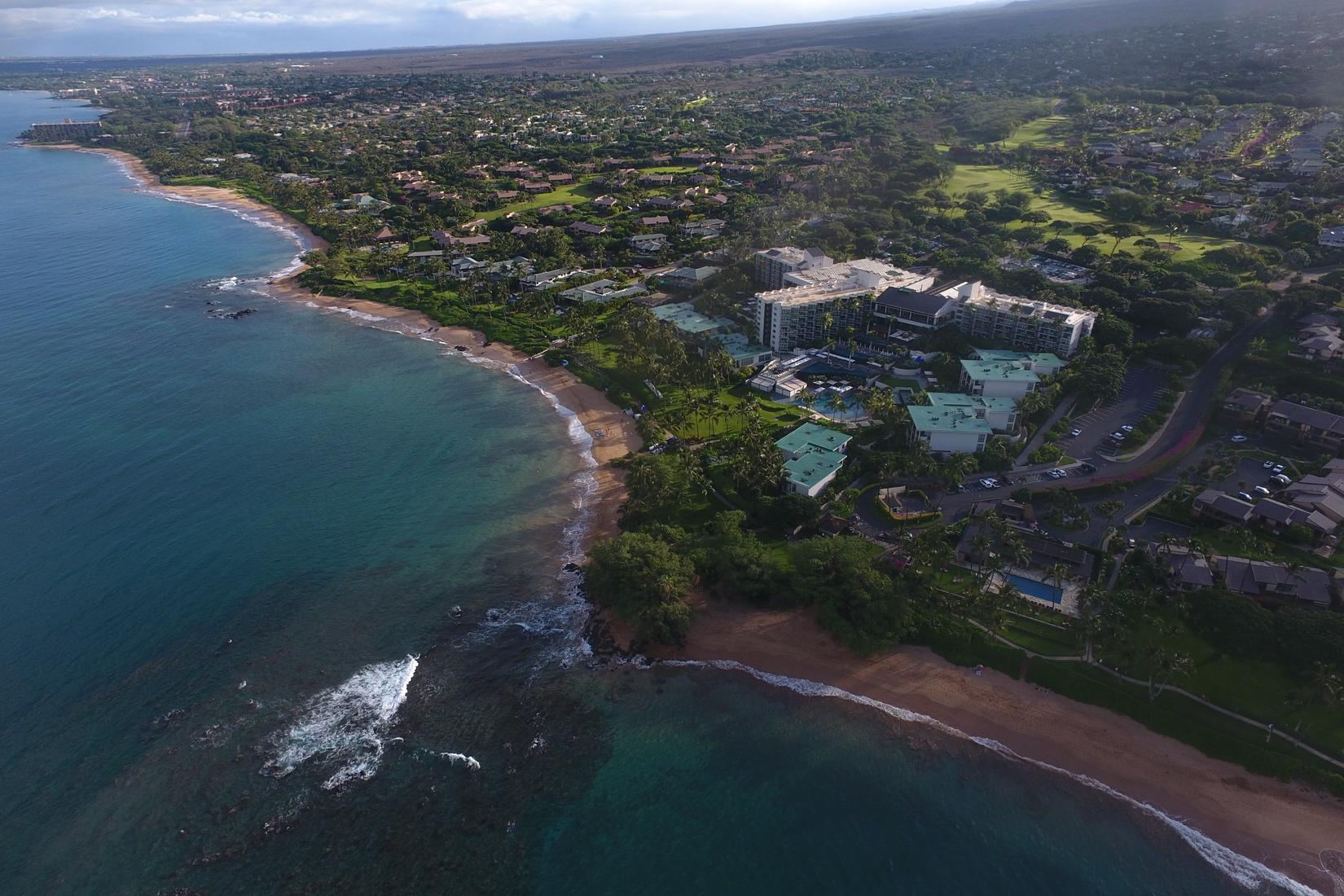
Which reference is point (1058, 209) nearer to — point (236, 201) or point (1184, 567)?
point (1184, 567)

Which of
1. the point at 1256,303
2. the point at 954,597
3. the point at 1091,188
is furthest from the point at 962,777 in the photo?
the point at 1091,188

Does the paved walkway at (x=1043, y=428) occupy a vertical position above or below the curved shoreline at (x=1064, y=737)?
above

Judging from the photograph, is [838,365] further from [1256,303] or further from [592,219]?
[592,219]

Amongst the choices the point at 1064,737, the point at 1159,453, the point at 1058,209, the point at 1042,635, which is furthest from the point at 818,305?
the point at 1058,209

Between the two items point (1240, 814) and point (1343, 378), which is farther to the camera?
point (1343, 378)

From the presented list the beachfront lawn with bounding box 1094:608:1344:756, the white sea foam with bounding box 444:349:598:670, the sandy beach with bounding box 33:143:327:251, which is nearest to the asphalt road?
the beachfront lawn with bounding box 1094:608:1344:756

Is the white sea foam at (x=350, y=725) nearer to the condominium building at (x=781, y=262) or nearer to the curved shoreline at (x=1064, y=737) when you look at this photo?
the curved shoreline at (x=1064, y=737)

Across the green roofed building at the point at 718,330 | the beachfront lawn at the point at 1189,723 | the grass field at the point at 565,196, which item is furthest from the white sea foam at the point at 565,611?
the grass field at the point at 565,196
